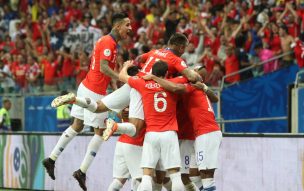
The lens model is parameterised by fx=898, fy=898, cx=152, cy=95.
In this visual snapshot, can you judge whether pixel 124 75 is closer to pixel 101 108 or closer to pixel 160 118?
pixel 101 108

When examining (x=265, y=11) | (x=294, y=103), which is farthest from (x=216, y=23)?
(x=294, y=103)

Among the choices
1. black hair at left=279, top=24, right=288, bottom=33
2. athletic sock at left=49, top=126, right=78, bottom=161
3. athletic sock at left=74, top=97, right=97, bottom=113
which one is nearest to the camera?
athletic sock at left=74, top=97, right=97, bottom=113

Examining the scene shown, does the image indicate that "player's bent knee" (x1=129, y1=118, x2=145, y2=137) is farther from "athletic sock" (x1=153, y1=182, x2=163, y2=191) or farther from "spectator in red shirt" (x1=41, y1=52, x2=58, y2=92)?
"spectator in red shirt" (x1=41, y1=52, x2=58, y2=92)

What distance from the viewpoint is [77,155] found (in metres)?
17.6

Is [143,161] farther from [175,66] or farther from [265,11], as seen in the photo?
[265,11]

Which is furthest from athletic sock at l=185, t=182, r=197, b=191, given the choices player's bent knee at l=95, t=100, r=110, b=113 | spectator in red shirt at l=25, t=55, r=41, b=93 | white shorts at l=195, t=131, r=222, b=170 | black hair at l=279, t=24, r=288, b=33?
spectator in red shirt at l=25, t=55, r=41, b=93

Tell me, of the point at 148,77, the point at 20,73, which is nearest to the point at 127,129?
the point at 148,77

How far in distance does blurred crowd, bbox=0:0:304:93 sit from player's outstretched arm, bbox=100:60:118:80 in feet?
14.0

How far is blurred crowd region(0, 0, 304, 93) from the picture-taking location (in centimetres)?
2020

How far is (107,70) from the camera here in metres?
13.6

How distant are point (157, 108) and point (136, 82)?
496mm

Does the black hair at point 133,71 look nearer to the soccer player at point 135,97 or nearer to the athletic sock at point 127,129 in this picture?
the soccer player at point 135,97

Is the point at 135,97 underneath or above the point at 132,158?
above

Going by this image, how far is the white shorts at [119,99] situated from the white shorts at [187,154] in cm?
101
